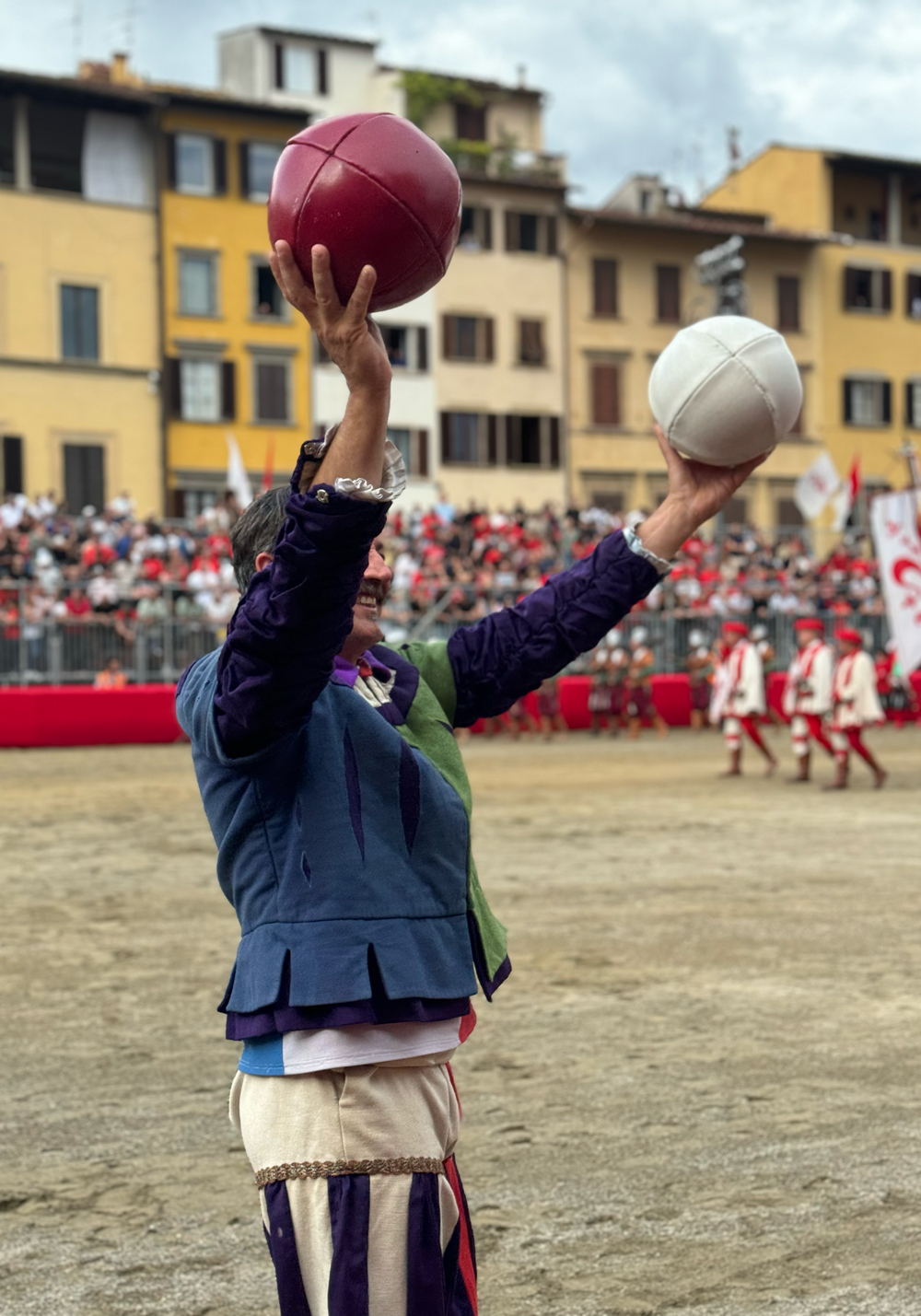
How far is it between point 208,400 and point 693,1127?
3612cm

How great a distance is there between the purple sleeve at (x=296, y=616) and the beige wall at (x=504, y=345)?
4092 cm

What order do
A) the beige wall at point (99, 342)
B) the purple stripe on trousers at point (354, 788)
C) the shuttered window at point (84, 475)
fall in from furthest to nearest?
the shuttered window at point (84, 475), the beige wall at point (99, 342), the purple stripe on trousers at point (354, 788)

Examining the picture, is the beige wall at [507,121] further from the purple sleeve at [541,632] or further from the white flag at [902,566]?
the purple sleeve at [541,632]

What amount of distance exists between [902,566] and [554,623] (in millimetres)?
13323

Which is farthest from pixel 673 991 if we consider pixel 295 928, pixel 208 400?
pixel 208 400

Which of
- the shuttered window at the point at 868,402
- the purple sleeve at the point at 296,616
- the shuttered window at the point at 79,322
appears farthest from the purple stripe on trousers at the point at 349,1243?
the shuttered window at the point at 868,402

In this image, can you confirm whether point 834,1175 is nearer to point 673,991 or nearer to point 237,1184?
point 237,1184

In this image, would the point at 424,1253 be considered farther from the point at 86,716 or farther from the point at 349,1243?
the point at 86,716

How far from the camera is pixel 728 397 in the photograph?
3.62 metres

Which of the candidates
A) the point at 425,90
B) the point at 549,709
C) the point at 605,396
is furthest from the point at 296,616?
the point at 425,90

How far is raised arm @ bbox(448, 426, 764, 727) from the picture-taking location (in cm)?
339

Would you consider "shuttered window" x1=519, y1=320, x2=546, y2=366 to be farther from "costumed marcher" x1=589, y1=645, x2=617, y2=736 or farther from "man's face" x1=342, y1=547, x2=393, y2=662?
"man's face" x1=342, y1=547, x2=393, y2=662

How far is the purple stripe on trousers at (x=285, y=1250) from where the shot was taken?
8.79ft

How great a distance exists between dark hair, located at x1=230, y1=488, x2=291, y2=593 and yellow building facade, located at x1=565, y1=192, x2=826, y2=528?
4128cm
